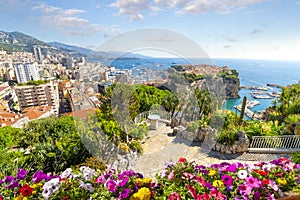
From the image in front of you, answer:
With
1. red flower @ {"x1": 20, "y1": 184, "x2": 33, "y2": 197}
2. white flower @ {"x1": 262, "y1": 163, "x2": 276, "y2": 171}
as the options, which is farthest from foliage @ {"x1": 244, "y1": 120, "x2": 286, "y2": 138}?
red flower @ {"x1": 20, "y1": 184, "x2": 33, "y2": 197}

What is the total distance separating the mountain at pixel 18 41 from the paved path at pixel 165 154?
110283mm

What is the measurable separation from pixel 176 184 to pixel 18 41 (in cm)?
13960

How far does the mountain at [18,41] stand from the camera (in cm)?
9500

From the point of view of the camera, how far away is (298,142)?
4.64 metres

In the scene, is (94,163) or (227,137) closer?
(94,163)

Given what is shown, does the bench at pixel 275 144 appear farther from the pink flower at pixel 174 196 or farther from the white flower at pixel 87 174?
the white flower at pixel 87 174

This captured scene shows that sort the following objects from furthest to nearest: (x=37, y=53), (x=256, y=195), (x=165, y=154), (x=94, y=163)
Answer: (x=37, y=53) → (x=165, y=154) → (x=94, y=163) → (x=256, y=195)

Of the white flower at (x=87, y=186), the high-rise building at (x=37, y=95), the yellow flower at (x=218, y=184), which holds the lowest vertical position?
the high-rise building at (x=37, y=95)

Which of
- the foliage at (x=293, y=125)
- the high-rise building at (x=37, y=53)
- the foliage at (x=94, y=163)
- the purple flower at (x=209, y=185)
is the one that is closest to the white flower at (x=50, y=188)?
the purple flower at (x=209, y=185)

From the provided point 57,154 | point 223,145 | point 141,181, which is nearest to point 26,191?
point 141,181

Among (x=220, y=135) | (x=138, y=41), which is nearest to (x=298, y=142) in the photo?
(x=220, y=135)

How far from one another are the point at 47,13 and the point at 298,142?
41.6 ft

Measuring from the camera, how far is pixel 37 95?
41219 millimetres

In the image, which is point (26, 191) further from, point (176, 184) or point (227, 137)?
point (227, 137)
